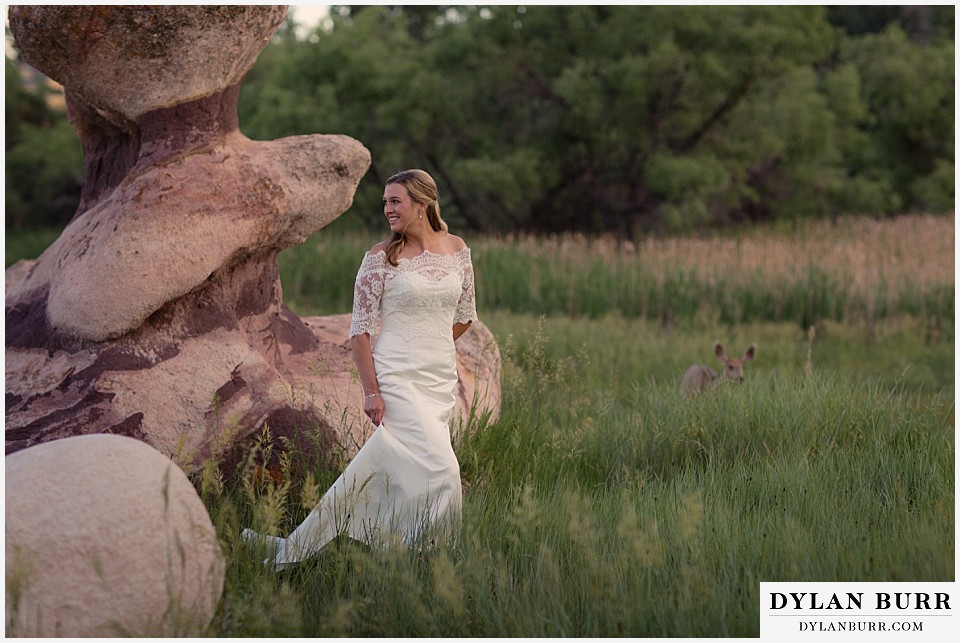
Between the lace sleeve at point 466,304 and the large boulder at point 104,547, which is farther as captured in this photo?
the lace sleeve at point 466,304

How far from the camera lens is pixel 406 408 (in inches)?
184

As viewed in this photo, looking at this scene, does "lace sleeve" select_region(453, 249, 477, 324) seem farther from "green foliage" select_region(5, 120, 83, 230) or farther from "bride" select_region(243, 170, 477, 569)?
"green foliage" select_region(5, 120, 83, 230)

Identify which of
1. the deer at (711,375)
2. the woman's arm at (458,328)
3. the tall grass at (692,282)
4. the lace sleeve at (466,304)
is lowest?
the woman's arm at (458,328)

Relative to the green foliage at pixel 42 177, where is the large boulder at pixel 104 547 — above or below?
below

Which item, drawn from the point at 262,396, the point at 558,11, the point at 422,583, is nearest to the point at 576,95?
the point at 558,11

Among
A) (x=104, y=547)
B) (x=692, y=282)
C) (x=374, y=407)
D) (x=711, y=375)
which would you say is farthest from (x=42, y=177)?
(x=104, y=547)

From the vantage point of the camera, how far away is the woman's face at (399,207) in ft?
15.3

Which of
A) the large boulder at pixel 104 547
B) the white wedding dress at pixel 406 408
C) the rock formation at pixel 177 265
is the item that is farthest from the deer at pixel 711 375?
the large boulder at pixel 104 547

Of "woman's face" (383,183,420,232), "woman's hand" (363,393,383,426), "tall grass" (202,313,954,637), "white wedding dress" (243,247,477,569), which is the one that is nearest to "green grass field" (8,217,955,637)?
"tall grass" (202,313,954,637)

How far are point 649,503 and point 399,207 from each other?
1.95 meters

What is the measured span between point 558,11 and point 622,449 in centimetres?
1692

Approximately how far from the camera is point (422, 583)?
4016 mm

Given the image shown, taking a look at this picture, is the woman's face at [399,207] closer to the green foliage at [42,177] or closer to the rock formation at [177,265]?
the rock formation at [177,265]

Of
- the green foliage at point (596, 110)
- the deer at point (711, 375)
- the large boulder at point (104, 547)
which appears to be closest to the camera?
the large boulder at point (104, 547)
